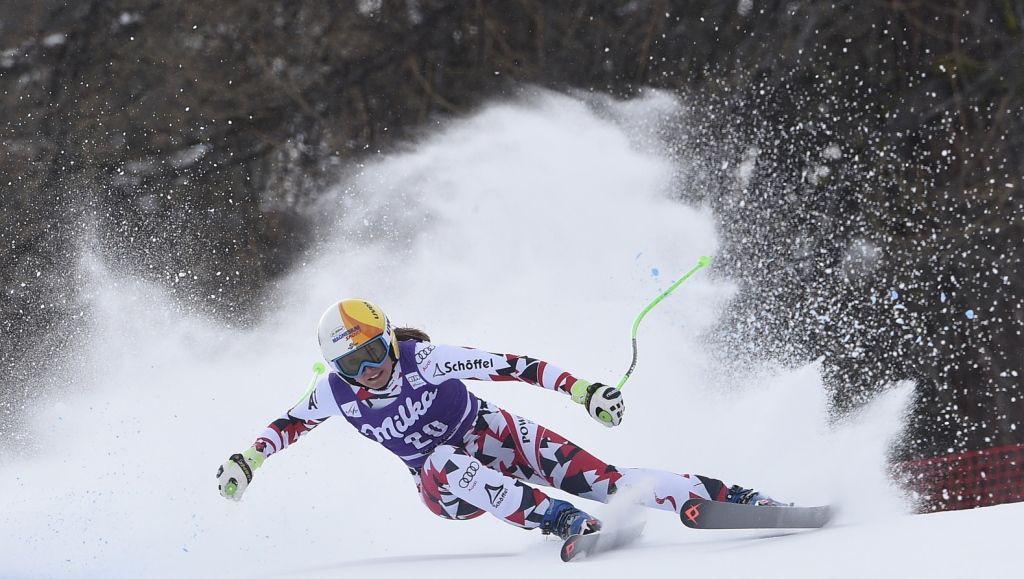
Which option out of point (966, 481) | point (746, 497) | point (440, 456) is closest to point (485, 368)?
point (440, 456)

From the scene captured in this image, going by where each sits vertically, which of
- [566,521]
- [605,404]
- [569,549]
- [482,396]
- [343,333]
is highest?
[482,396]

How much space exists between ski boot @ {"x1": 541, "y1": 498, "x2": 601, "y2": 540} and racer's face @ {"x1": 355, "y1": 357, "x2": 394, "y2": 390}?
0.73 m

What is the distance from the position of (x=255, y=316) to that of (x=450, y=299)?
145 cm

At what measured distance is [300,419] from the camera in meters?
4.64

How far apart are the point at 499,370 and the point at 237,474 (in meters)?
1.06

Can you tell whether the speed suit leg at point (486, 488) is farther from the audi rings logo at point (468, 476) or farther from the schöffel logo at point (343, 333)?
the schöffel logo at point (343, 333)

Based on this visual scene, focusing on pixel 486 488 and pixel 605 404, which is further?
pixel 486 488

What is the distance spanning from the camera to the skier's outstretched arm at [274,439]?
4.45 metres

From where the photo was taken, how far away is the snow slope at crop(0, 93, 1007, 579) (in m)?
4.32

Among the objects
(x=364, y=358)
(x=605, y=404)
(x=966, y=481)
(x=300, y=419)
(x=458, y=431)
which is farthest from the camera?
(x=966, y=481)

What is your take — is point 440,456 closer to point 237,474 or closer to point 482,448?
point 482,448

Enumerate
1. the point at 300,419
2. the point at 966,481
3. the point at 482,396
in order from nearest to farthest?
1. the point at 300,419
2. the point at 482,396
3. the point at 966,481

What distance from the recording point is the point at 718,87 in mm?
11828

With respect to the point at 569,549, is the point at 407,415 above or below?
above
